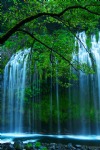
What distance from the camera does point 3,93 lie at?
15656 mm

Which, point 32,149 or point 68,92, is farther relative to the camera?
point 68,92

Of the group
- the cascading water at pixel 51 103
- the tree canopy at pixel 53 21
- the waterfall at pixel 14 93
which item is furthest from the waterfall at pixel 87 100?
the tree canopy at pixel 53 21

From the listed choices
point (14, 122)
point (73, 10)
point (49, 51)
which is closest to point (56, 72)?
point (49, 51)

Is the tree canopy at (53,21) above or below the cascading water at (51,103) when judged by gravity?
above

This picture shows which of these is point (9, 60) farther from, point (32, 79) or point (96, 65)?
point (96, 65)

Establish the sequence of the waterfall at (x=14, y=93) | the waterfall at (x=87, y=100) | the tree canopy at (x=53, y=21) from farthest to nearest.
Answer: the waterfall at (x=14, y=93) → the waterfall at (x=87, y=100) → the tree canopy at (x=53, y=21)

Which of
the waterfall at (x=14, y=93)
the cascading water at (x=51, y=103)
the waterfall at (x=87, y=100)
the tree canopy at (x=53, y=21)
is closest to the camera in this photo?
the tree canopy at (x=53, y=21)

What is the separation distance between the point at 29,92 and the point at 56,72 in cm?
734

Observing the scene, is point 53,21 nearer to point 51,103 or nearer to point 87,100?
point 87,100

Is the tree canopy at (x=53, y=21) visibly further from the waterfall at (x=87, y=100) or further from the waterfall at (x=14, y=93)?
the waterfall at (x=14, y=93)

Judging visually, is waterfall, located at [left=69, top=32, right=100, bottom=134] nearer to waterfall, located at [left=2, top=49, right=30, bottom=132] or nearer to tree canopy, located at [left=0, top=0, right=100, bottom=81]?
waterfall, located at [left=2, top=49, right=30, bottom=132]

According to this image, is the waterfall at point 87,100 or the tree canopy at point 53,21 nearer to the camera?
the tree canopy at point 53,21

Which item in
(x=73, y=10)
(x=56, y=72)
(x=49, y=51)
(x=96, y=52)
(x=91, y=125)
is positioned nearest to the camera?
(x=73, y=10)

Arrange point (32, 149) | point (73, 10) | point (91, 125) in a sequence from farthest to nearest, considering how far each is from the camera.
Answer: point (91, 125), point (32, 149), point (73, 10)
